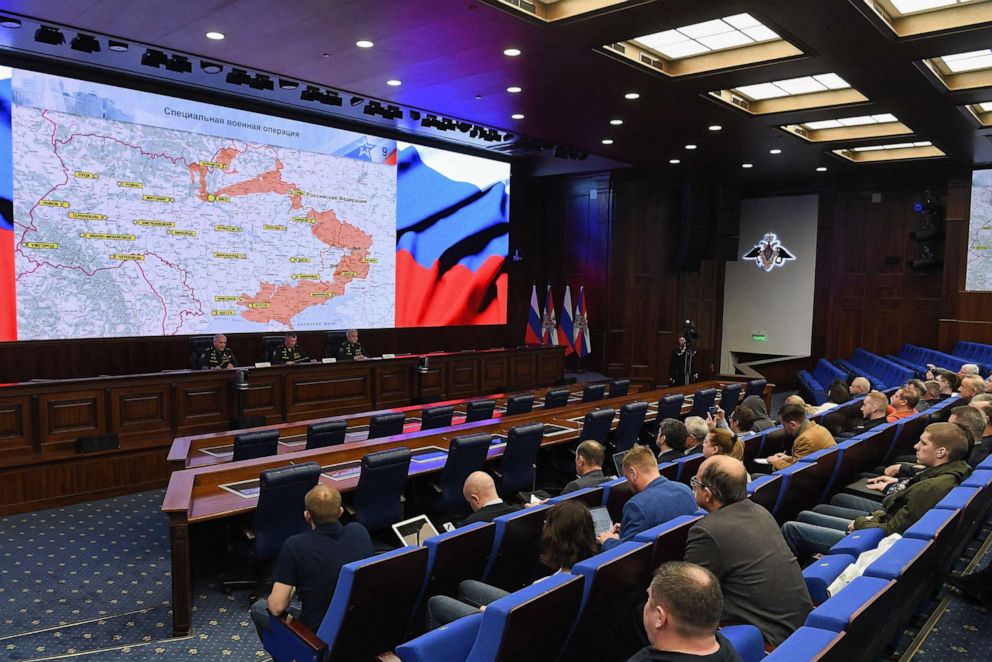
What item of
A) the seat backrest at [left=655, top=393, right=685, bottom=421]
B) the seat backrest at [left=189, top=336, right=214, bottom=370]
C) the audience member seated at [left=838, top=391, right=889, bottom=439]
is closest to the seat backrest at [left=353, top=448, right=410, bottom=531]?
the seat backrest at [left=655, top=393, right=685, bottom=421]

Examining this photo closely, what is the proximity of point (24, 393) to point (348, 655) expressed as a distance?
484 centimetres

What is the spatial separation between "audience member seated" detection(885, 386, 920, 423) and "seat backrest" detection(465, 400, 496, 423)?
3584 millimetres

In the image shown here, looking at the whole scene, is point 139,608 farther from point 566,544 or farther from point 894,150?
point 894,150

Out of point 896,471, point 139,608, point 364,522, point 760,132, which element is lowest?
point 139,608

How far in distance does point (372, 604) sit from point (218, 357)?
623 cm

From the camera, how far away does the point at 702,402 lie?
25.7 ft

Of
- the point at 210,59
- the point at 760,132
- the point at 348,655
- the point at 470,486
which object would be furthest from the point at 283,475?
the point at 760,132

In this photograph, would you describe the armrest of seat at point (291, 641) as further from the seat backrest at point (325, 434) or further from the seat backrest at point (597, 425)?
the seat backrest at point (597, 425)

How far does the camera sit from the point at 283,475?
3963 millimetres

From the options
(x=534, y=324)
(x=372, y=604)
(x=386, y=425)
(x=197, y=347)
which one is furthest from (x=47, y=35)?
(x=534, y=324)

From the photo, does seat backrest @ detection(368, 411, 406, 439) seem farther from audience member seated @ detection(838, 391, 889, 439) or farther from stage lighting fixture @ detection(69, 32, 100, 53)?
stage lighting fixture @ detection(69, 32, 100, 53)

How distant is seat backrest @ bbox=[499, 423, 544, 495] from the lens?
5.39 meters

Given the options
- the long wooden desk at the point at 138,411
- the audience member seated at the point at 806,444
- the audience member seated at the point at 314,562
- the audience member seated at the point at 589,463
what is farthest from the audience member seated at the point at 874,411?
the long wooden desk at the point at 138,411

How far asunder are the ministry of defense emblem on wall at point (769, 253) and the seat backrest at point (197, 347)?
11400 millimetres
